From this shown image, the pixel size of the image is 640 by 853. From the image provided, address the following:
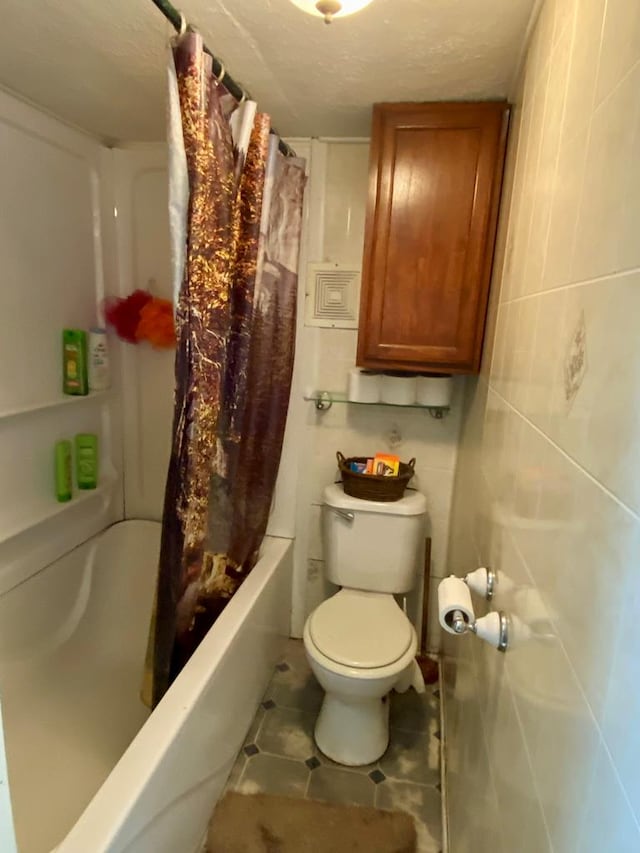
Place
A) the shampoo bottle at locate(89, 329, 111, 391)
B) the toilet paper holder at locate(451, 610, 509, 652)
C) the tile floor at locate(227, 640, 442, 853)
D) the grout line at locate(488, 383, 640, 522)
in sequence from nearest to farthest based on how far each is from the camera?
the grout line at locate(488, 383, 640, 522)
the toilet paper holder at locate(451, 610, 509, 652)
the tile floor at locate(227, 640, 442, 853)
the shampoo bottle at locate(89, 329, 111, 391)

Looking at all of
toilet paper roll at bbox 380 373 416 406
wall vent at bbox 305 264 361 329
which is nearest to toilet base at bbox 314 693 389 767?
toilet paper roll at bbox 380 373 416 406

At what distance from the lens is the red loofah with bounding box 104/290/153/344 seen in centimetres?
206

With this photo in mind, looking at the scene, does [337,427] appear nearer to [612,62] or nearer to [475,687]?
[475,687]

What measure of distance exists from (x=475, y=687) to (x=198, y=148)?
55.0 inches

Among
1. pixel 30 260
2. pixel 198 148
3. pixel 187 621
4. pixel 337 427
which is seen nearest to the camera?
pixel 198 148

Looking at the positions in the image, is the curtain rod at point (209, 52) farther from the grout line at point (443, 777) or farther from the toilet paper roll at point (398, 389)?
the grout line at point (443, 777)

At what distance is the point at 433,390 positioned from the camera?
189cm

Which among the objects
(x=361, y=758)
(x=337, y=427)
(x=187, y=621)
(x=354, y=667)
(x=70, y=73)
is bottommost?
(x=361, y=758)

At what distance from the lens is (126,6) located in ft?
3.76

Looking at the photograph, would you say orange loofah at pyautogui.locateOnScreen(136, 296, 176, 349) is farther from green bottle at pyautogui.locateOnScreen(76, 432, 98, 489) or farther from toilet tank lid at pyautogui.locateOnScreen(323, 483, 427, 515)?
toilet tank lid at pyautogui.locateOnScreen(323, 483, 427, 515)

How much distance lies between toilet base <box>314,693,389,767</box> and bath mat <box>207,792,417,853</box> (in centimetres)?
16

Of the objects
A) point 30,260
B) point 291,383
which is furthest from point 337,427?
point 30,260

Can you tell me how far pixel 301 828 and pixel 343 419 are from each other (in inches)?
53.3

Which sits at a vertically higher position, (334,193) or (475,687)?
(334,193)
